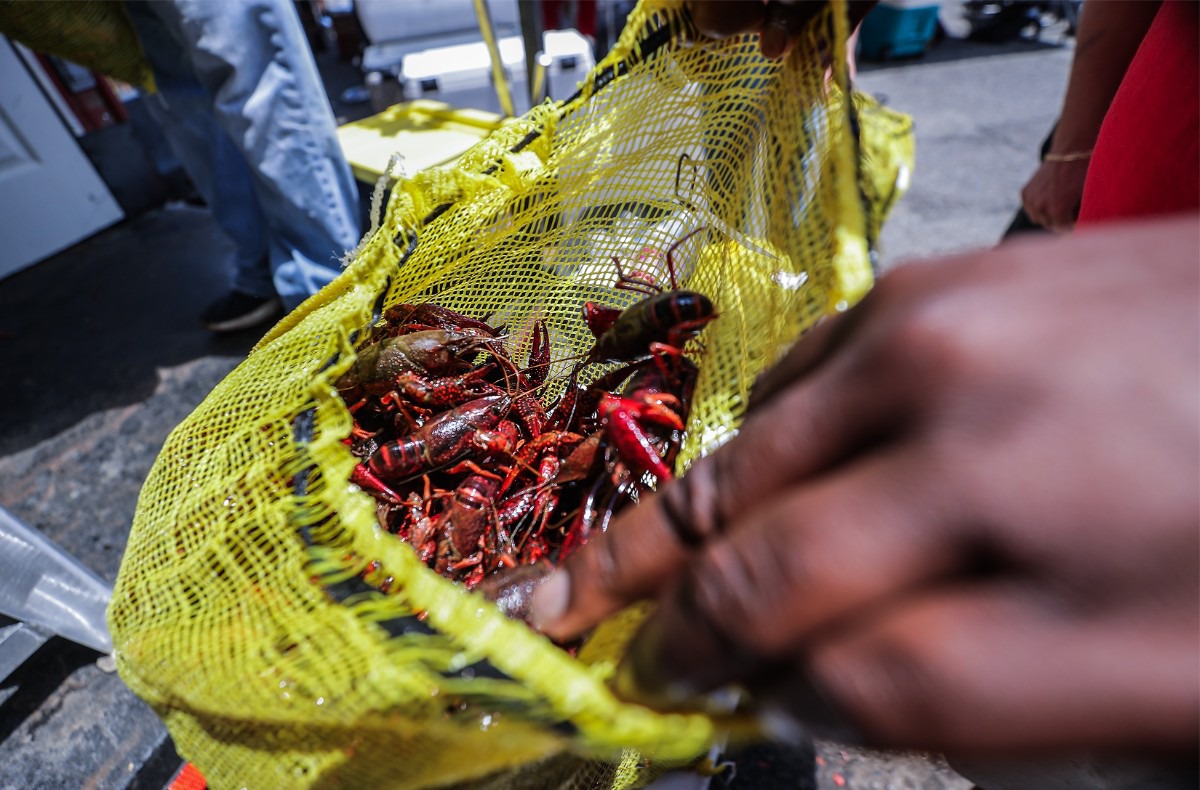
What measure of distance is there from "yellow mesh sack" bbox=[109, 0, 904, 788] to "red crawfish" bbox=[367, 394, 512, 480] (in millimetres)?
408

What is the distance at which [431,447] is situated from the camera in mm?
1808

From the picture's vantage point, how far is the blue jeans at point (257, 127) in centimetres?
302

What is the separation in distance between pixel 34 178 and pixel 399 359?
19.0 feet

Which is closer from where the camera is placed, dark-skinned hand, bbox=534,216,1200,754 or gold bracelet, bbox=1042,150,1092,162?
dark-skinned hand, bbox=534,216,1200,754

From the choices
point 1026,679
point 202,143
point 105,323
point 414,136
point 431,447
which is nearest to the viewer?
point 1026,679

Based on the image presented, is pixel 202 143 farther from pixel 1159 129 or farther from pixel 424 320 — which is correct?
pixel 1159 129

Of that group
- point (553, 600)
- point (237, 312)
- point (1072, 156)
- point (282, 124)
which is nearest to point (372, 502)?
point (553, 600)

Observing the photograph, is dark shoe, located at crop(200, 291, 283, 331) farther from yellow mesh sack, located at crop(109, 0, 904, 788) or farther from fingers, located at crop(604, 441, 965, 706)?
fingers, located at crop(604, 441, 965, 706)

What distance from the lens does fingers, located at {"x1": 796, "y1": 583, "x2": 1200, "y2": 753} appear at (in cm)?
53

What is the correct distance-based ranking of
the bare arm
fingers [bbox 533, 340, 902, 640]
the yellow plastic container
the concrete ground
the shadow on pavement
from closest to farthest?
fingers [bbox 533, 340, 902, 640] < the bare arm < the concrete ground < the yellow plastic container < the shadow on pavement

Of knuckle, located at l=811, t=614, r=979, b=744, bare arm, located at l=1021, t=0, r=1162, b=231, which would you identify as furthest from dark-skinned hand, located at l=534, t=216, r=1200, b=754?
bare arm, located at l=1021, t=0, r=1162, b=231

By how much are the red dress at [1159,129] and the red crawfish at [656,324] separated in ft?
3.51

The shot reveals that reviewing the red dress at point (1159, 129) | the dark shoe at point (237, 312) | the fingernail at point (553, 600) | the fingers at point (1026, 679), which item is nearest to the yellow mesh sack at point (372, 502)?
the fingernail at point (553, 600)

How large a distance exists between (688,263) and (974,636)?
1568 mm
